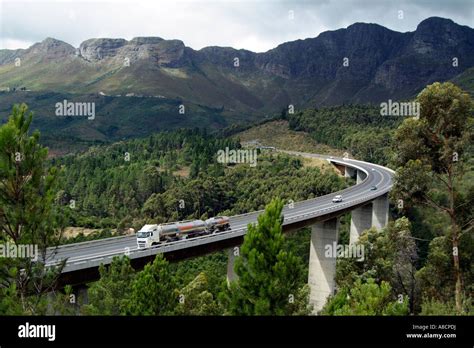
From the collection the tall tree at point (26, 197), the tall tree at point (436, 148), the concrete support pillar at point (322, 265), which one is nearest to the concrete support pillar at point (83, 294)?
the tall tree at point (26, 197)

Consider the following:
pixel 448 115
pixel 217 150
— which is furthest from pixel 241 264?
pixel 217 150

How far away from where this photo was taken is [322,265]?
4816cm

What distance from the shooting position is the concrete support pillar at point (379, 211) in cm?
6384

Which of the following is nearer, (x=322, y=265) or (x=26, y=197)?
(x=26, y=197)

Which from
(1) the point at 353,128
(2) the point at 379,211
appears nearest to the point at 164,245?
(2) the point at 379,211

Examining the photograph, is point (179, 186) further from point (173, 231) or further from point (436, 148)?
point (436, 148)

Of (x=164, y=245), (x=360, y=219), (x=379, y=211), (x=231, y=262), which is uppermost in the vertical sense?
(x=164, y=245)

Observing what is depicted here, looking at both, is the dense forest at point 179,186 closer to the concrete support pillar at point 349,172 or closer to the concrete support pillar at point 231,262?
the concrete support pillar at point 349,172

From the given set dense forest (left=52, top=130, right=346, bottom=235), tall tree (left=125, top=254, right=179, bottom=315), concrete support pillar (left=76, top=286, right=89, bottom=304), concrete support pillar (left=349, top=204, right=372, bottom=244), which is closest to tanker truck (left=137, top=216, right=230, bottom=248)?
concrete support pillar (left=76, top=286, right=89, bottom=304)

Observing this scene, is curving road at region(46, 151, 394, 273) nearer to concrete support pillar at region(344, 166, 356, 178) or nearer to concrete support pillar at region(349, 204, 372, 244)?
concrete support pillar at region(349, 204, 372, 244)

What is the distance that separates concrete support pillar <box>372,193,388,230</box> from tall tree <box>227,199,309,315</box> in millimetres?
49883

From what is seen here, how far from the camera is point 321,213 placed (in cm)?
4575

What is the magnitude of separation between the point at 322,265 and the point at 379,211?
20.2 meters
